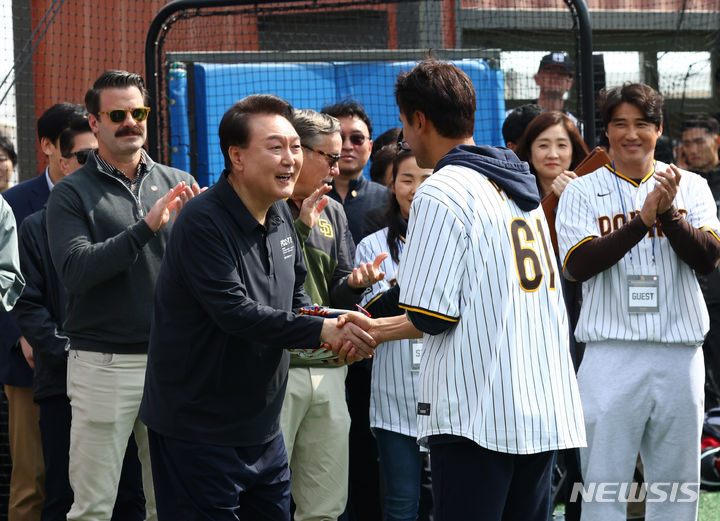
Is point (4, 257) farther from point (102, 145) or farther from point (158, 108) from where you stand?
point (158, 108)

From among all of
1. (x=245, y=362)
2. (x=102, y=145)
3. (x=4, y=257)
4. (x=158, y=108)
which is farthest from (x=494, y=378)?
(x=158, y=108)

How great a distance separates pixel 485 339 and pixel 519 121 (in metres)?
2.90

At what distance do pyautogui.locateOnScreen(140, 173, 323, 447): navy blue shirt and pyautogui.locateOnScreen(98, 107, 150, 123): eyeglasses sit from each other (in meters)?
1.22

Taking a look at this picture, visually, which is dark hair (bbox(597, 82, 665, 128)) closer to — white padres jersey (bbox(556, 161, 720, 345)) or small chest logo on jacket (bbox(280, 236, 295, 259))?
white padres jersey (bbox(556, 161, 720, 345))

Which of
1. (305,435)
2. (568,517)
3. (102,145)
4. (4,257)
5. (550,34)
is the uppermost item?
(550,34)

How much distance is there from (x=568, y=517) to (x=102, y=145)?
9.88 ft

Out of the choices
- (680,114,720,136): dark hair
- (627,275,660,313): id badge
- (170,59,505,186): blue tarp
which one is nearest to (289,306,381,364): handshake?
(627,275,660,313): id badge

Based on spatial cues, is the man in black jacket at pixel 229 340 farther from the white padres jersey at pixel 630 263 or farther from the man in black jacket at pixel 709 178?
the man in black jacket at pixel 709 178

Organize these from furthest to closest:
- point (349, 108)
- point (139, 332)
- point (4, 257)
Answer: point (349, 108) < point (139, 332) < point (4, 257)

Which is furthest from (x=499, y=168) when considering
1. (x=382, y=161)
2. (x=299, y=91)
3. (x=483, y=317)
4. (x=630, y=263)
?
(x=299, y=91)

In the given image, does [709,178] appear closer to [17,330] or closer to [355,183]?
[355,183]

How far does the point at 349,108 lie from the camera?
5.53 m

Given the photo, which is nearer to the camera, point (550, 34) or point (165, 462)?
point (165, 462)

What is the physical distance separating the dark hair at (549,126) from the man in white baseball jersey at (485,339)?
2.16 meters
